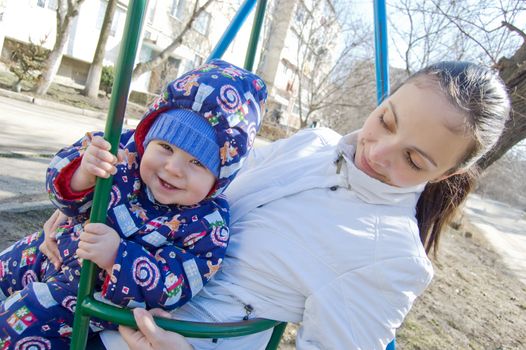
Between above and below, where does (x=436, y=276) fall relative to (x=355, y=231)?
below

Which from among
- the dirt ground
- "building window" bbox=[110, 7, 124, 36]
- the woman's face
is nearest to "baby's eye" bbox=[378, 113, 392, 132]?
the woman's face

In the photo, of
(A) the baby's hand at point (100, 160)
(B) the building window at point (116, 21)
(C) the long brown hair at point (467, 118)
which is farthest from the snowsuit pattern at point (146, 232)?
(B) the building window at point (116, 21)

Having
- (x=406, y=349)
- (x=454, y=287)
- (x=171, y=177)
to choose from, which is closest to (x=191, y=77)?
(x=171, y=177)

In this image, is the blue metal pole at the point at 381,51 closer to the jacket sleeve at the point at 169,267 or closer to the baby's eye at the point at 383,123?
the baby's eye at the point at 383,123

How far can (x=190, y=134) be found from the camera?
1183 millimetres

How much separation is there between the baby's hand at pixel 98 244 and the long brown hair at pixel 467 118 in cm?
89

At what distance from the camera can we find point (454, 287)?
582 cm

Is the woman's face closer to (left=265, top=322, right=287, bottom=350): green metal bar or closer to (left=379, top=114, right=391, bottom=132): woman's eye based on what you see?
(left=379, top=114, right=391, bottom=132): woman's eye

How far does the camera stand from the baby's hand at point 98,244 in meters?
1.01

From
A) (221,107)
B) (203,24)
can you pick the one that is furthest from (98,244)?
(203,24)

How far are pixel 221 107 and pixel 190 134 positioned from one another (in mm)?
109

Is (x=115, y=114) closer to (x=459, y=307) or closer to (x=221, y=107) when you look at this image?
(x=221, y=107)

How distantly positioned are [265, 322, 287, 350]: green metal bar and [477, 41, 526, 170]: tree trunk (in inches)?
75.2

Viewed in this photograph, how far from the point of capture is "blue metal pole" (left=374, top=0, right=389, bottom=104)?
76.0 inches
